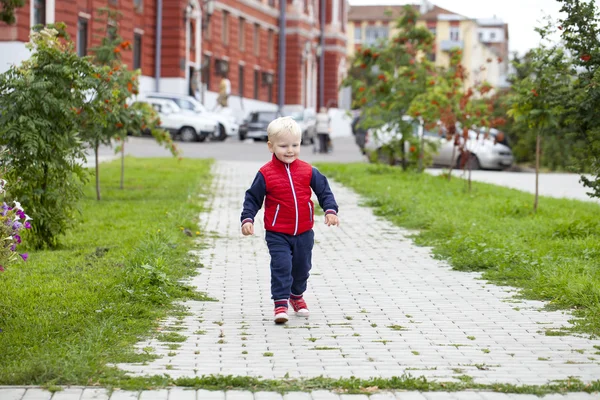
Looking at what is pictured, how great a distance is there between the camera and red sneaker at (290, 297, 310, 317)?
760 cm

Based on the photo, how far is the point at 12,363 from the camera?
5738 mm

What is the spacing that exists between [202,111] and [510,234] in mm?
30002

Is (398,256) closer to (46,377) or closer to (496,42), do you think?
(46,377)

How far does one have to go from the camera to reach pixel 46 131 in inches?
404

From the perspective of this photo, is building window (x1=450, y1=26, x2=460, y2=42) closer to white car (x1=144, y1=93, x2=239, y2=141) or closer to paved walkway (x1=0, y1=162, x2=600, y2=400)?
white car (x1=144, y1=93, x2=239, y2=141)

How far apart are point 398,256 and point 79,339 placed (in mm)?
5209

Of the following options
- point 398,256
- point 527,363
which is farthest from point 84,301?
point 398,256

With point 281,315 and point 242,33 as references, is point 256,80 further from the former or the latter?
point 281,315

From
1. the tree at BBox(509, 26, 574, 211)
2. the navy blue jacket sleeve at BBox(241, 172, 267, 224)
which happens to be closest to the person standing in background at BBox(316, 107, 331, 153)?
the tree at BBox(509, 26, 574, 211)

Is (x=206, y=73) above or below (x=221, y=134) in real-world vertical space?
above

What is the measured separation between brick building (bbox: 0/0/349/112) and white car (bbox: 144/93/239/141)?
2846 mm

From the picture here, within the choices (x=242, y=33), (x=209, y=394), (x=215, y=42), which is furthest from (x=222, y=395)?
(x=242, y=33)

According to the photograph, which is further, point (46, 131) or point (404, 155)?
point (404, 155)

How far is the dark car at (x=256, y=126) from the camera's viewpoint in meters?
45.8
